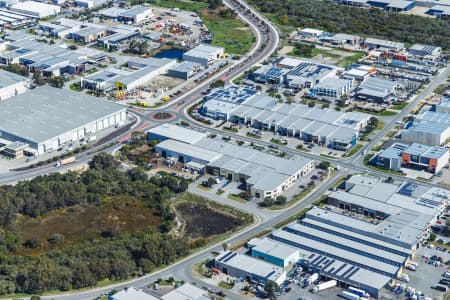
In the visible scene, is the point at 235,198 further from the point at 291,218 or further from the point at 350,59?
the point at 350,59

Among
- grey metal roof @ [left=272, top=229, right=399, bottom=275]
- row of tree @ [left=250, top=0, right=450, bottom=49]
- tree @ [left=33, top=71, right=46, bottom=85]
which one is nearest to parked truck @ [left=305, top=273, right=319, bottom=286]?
grey metal roof @ [left=272, top=229, right=399, bottom=275]

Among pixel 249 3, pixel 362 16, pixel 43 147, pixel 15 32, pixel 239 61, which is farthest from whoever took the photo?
pixel 249 3

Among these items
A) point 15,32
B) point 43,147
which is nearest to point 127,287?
point 43,147

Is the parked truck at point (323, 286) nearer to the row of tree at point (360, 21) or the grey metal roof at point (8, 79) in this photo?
the grey metal roof at point (8, 79)

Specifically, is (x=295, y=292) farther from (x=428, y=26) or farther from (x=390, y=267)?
(x=428, y=26)

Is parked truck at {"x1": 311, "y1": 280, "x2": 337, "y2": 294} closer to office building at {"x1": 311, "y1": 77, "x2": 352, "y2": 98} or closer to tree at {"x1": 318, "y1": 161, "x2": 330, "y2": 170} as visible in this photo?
tree at {"x1": 318, "y1": 161, "x2": 330, "y2": 170}
